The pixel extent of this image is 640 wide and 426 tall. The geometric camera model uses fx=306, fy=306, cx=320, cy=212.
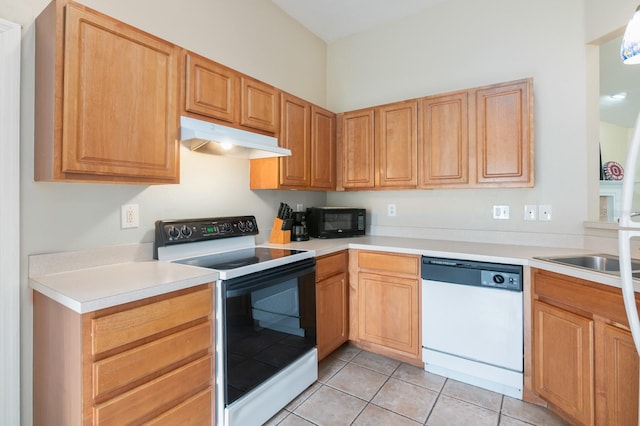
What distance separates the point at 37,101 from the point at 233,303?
1.28 metres

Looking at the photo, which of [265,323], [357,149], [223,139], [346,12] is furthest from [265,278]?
[346,12]

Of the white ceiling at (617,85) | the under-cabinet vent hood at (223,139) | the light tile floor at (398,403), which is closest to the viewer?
the under-cabinet vent hood at (223,139)

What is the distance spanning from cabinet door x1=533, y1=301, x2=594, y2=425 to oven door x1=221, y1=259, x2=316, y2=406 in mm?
1365

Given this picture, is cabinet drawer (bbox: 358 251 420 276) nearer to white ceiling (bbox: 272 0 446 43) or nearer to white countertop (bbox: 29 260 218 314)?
white countertop (bbox: 29 260 218 314)

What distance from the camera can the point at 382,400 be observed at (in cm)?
193

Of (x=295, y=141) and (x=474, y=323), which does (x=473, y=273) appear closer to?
(x=474, y=323)

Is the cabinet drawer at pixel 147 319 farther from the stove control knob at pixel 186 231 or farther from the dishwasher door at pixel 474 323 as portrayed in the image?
the dishwasher door at pixel 474 323

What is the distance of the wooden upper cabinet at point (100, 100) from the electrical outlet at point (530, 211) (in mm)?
2508

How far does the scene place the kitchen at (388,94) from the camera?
58.9 inches

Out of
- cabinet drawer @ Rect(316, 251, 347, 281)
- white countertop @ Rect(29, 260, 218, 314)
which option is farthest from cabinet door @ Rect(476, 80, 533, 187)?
white countertop @ Rect(29, 260, 218, 314)

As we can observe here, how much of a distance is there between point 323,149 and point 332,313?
142cm

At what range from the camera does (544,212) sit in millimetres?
2295

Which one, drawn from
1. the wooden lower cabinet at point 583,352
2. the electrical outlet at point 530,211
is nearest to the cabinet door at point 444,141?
the electrical outlet at point 530,211

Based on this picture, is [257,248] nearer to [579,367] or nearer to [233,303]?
[233,303]
